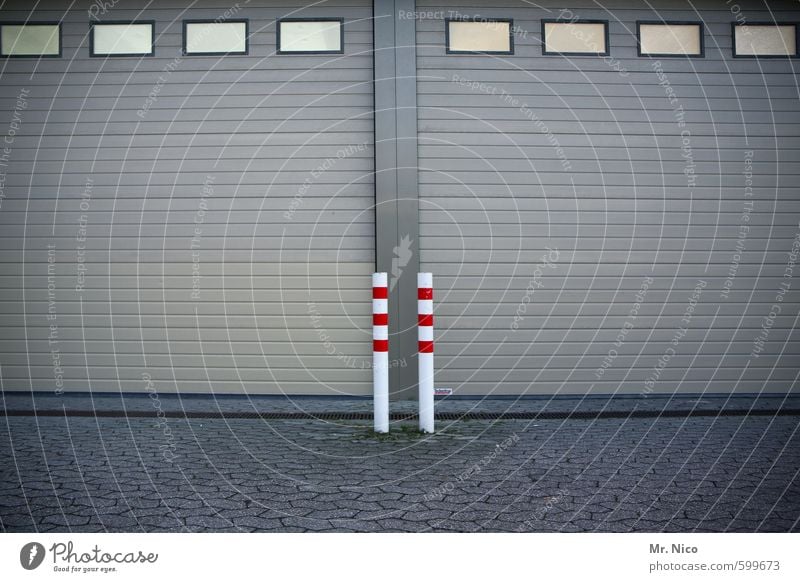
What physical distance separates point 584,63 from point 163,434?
5.72 meters

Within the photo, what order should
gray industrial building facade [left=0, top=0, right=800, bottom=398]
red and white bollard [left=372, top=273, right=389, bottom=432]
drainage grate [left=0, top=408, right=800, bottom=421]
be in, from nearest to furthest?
1. red and white bollard [left=372, top=273, right=389, bottom=432]
2. drainage grate [left=0, top=408, right=800, bottom=421]
3. gray industrial building facade [left=0, top=0, right=800, bottom=398]

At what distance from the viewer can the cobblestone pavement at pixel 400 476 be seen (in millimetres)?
2938

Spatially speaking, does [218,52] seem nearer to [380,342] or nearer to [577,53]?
[577,53]

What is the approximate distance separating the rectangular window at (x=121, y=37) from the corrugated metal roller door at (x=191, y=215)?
0.10 meters

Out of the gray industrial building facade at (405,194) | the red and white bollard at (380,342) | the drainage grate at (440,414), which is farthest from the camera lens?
the gray industrial building facade at (405,194)

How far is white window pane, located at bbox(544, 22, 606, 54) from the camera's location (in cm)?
703

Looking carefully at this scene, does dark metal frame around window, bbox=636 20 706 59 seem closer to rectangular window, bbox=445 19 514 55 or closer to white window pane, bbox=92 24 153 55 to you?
rectangular window, bbox=445 19 514 55

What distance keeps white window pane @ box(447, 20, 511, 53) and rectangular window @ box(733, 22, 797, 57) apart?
259 cm

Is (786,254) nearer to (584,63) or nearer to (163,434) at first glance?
(584,63)

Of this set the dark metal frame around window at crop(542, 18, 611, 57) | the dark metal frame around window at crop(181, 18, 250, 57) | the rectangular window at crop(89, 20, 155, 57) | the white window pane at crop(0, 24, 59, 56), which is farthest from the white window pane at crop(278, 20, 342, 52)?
the white window pane at crop(0, 24, 59, 56)

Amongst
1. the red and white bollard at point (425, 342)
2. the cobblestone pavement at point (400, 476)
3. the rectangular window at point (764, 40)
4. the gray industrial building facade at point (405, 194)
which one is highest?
the rectangular window at point (764, 40)

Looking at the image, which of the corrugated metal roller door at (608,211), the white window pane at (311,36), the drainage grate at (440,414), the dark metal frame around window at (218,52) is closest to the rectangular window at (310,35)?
the white window pane at (311,36)

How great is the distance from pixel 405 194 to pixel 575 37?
2.61 m

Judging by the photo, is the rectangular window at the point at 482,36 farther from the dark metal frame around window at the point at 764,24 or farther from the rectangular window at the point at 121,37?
the rectangular window at the point at 121,37
